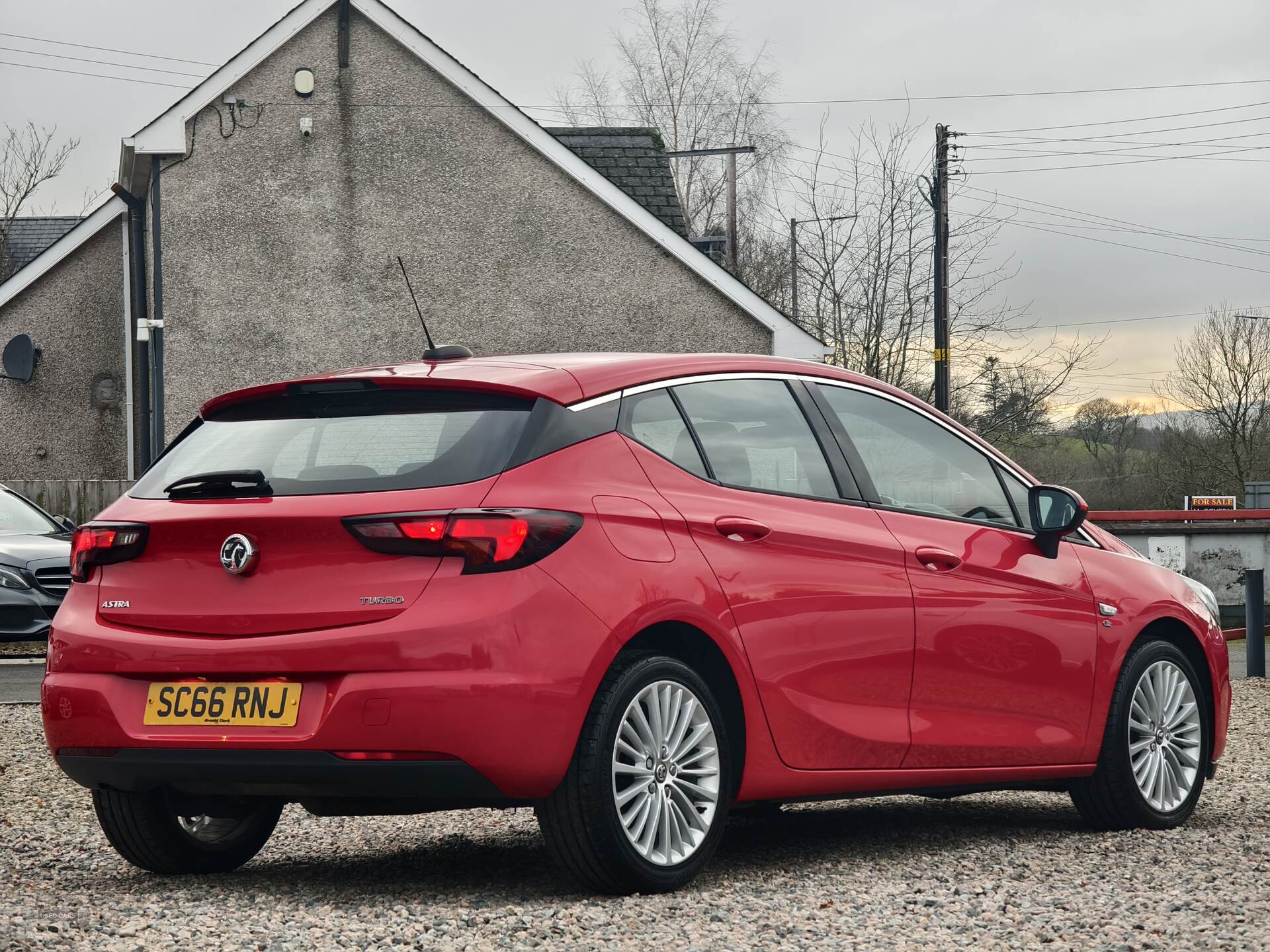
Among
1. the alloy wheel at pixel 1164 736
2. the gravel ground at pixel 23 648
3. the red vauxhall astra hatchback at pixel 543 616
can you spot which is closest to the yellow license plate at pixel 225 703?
the red vauxhall astra hatchback at pixel 543 616

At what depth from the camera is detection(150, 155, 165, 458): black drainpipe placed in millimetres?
22016

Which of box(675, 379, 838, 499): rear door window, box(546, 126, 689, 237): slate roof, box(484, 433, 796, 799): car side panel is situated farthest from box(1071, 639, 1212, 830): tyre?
box(546, 126, 689, 237): slate roof

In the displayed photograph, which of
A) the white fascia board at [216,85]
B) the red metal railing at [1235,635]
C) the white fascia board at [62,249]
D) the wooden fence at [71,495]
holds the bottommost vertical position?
the red metal railing at [1235,635]

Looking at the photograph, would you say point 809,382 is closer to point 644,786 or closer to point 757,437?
point 757,437

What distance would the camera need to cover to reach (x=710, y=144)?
4969 cm

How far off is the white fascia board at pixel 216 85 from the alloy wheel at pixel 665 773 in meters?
19.1

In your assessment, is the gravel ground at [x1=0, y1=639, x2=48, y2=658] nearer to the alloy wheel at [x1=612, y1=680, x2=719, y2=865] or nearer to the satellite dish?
the satellite dish

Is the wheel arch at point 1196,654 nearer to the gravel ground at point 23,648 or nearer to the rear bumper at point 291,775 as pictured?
the rear bumper at point 291,775

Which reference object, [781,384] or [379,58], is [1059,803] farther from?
[379,58]

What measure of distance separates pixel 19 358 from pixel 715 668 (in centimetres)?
2359

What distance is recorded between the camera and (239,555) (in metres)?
4.53

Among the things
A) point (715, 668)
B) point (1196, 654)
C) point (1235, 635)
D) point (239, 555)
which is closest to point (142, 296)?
point (1235, 635)

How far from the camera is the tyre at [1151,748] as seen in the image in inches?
246

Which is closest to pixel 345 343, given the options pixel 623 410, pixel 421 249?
pixel 421 249
